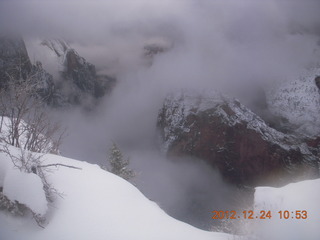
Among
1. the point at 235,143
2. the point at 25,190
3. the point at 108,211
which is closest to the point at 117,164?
the point at 108,211

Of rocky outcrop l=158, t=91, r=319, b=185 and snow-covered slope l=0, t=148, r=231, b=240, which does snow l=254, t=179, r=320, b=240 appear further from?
rocky outcrop l=158, t=91, r=319, b=185

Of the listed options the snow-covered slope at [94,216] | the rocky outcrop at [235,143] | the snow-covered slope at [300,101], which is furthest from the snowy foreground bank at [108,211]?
the snow-covered slope at [300,101]

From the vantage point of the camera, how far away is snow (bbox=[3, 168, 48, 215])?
5.32 metres

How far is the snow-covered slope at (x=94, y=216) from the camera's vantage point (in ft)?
17.3

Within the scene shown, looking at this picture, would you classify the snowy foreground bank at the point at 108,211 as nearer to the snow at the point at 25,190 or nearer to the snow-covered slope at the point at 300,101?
the snow at the point at 25,190

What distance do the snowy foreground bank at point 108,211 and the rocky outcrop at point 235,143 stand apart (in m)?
109

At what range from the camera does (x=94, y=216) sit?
19.1 feet

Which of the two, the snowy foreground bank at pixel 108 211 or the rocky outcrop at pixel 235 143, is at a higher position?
the rocky outcrop at pixel 235 143

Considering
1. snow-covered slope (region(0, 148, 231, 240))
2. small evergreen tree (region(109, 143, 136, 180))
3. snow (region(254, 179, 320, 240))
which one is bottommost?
snow-covered slope (region(0, 148, 231, 240))

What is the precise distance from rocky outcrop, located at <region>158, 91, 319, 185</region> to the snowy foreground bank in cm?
10915

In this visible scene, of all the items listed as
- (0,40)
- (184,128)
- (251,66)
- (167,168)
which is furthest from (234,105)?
(0,40)

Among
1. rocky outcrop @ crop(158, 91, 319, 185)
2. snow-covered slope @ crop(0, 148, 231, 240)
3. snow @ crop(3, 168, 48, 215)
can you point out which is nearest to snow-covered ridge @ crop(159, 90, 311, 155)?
rocky outcrop @ crop(158, 91, 319, 185)

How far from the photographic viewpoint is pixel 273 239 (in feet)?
21.6

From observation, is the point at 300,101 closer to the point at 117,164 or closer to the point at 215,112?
the point at 215,112
